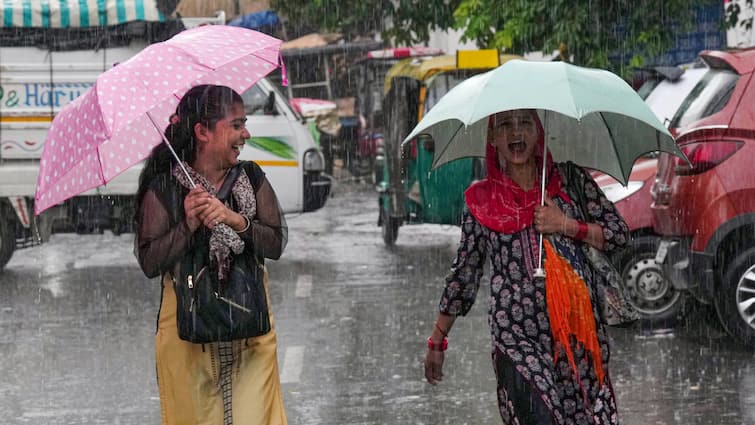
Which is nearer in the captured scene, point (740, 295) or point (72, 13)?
point (740, 295)

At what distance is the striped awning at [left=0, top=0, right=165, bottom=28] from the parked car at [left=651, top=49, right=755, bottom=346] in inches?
261

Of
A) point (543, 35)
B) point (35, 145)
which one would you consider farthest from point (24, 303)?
point (543, 35)

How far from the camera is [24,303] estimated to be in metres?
11.7

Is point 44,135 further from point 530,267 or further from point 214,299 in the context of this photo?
point 530,267

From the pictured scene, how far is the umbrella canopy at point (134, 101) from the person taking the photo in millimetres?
4328

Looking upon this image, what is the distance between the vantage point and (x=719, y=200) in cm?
861

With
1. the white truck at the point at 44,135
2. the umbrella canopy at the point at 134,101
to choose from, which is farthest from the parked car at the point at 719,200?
the white truck at the point at 44,135

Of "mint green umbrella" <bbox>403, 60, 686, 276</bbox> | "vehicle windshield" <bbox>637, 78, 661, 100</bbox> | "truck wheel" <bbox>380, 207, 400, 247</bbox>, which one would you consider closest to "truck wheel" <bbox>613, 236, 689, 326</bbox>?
"vehicle windshield" <bbox>637, 78, 661, 100</bbox>

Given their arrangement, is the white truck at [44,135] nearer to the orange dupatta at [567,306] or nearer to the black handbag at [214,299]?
the black handbag at [214,299]

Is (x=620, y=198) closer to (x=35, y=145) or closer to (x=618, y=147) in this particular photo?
(x=618, y=147)

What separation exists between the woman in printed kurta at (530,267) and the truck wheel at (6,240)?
377 inches

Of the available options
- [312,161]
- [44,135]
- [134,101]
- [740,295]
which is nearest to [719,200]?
[740,295]

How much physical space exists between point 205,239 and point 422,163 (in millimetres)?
10080

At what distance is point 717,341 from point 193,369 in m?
5.44
